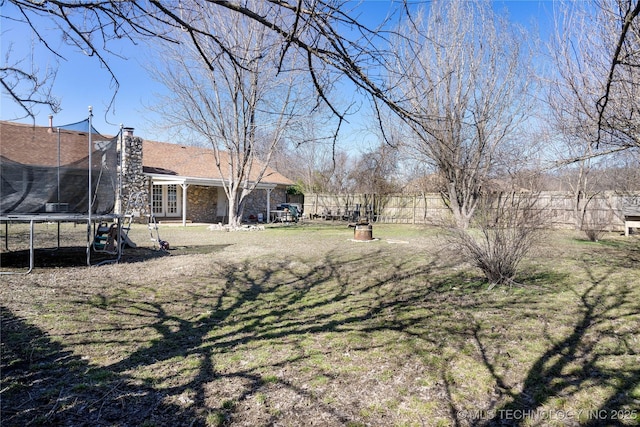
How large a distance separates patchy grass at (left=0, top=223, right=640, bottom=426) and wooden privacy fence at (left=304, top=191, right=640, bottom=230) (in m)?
8.54

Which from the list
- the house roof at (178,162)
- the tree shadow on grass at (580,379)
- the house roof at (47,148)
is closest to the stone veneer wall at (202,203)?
the house roof at (178,162)

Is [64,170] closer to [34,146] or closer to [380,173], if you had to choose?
[34,146]

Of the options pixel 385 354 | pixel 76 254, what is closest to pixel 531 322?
pixel 385 354

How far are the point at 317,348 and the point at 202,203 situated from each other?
18.3 metres

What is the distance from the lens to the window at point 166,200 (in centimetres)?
1912

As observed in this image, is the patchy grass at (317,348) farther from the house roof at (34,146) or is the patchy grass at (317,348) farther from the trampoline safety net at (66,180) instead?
the house roof at (34,146)

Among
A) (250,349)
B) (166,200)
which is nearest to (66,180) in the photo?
(250,349)

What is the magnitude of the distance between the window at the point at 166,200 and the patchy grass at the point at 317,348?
40.8 feet

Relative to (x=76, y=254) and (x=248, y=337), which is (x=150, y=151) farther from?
(x=248, y=337)

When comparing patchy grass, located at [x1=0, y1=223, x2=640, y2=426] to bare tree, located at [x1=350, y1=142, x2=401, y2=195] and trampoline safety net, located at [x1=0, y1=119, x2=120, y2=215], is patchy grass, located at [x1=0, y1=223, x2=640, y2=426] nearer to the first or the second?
trampoline safety net, located at [x1=0, y1=119, x2=120, y2=215]

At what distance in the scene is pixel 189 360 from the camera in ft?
11.2

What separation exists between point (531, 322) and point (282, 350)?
273 centimetres

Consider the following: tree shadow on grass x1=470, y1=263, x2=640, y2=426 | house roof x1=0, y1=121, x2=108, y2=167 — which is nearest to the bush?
tree shadow on grass x1=470, y1=263, x2=640, y2=426

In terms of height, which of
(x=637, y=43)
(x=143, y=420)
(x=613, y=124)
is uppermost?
(x=637, y=43)
